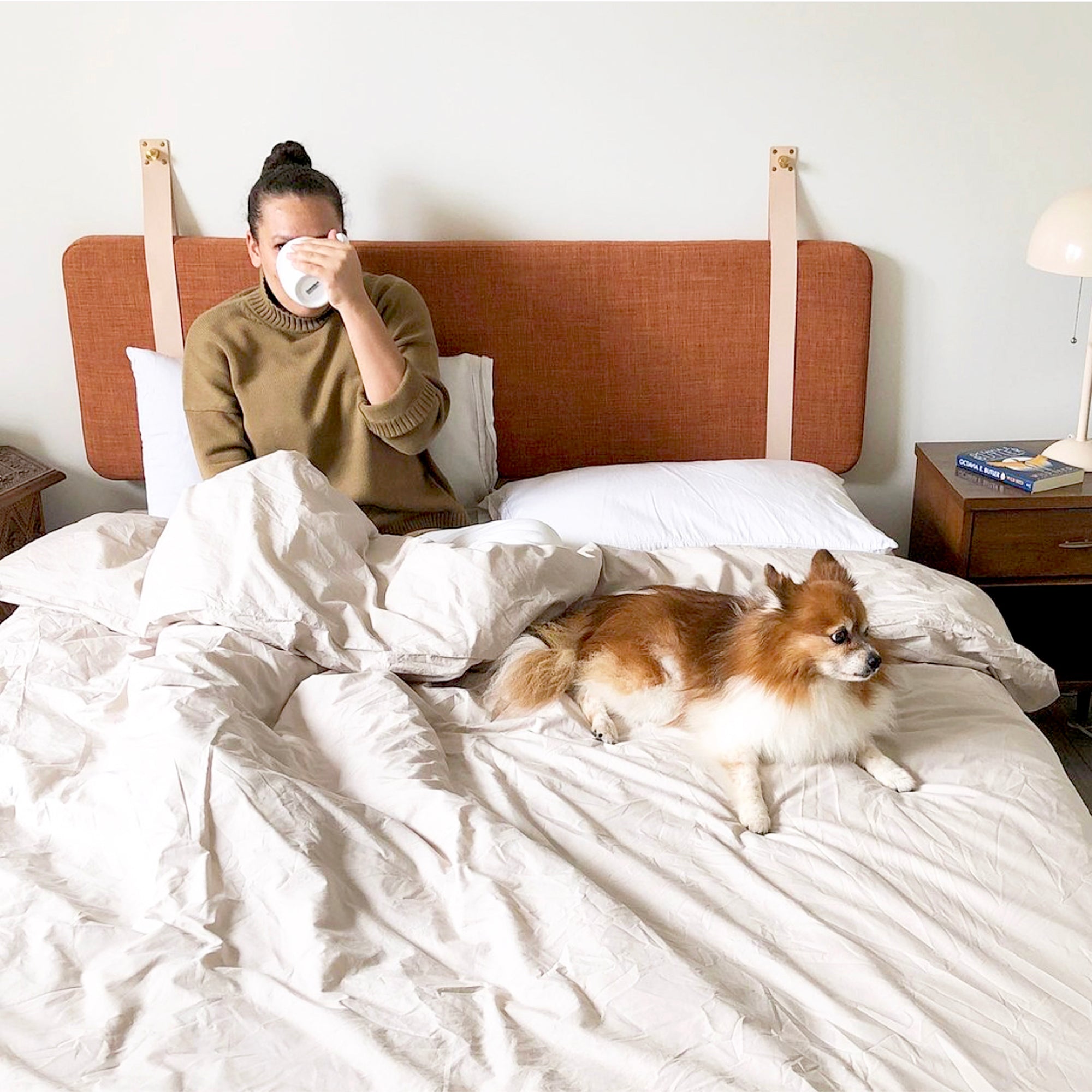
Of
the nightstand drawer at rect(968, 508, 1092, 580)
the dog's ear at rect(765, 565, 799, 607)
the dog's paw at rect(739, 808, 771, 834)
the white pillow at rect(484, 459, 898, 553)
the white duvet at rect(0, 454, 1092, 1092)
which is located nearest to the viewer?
the white duvet at rect(0, 454, 1092, 1092)

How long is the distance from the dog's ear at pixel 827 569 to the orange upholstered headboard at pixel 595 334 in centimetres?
101

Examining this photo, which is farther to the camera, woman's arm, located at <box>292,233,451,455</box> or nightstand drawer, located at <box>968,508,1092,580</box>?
nightstand drawer, located at <box>968,508,1092,580</box>

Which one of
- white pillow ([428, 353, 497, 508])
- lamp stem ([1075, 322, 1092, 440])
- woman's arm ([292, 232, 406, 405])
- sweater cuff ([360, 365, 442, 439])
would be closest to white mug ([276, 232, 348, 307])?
woman's arm ([292, 232, 406, 405])

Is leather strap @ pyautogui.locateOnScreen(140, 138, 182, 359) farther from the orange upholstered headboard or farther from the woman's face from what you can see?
the woman's face

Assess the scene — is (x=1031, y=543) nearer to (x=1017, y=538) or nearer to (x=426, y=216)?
(x=1017, y=538)

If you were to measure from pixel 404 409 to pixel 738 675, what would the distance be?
0.84 m

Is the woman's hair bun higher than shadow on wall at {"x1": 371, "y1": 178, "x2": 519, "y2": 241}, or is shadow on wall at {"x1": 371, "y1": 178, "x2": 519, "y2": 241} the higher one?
the woman's hair bun

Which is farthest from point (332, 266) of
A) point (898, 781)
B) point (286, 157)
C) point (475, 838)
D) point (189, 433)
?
point (898, 781)

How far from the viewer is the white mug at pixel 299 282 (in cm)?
202

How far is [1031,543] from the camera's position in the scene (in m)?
2.25

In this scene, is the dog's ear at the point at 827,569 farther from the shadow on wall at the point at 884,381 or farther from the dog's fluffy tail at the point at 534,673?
the shadow on wall at the point at 884,381

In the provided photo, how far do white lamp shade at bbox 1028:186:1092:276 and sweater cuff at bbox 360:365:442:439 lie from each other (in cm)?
124

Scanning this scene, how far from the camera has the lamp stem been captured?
2330 mm

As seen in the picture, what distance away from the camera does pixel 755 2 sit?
234 cm
